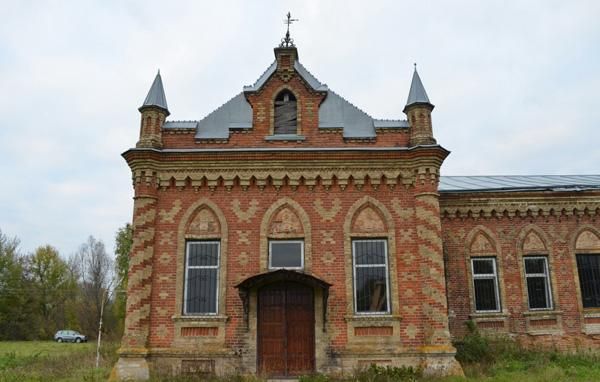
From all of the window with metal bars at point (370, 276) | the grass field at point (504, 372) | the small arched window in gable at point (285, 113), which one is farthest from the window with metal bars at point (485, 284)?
the small arched window in gable at point (285, 113)

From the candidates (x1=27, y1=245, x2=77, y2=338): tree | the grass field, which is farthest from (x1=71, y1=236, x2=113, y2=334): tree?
the grass field

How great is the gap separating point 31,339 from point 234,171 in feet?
134

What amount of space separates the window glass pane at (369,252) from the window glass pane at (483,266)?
4.37 meters

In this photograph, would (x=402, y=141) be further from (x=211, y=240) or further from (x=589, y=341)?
(x=589, y=341)

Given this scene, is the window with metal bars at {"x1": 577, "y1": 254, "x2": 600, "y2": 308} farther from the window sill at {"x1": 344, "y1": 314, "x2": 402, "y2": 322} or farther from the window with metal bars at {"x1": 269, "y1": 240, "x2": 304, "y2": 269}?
the window with metal bars at {"x1": 269, "y1": 240, "x2": 304, "y2": 269}

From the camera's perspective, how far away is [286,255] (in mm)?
12195

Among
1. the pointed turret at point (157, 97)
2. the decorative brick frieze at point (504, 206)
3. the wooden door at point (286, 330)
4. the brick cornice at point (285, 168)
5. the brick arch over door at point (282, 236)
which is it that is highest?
the pointed turret at point (157, 97)

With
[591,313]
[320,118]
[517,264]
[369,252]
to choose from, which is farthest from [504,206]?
[320,118]

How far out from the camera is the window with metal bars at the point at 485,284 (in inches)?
572

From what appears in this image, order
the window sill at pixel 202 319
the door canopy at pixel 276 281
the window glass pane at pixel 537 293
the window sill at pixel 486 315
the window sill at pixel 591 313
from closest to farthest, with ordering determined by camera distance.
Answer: the door canopy at pixel 276 281, the window sill at pixel 202 319, the window sill at pixel 486 315, the window sill at pixel 591 313, the window glass pane at pixel 537 293

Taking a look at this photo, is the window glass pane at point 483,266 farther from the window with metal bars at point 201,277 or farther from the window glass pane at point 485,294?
the window with metal bars at point 201,277

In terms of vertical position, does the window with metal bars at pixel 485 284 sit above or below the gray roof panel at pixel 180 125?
below

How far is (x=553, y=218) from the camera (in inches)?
597

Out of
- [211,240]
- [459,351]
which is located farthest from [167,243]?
[459,351]
